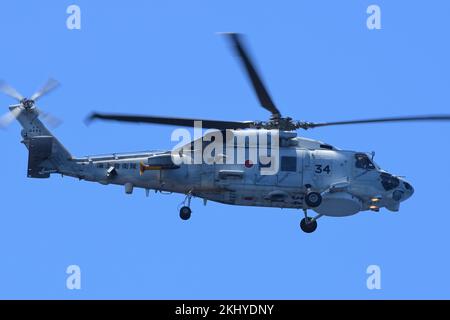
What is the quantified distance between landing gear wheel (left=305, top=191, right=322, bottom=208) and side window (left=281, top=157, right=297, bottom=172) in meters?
1.15

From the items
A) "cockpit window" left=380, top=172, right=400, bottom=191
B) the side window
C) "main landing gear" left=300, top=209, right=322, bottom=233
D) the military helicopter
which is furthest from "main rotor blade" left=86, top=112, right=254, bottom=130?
"cockpit window" left=380, top=172, right=400, bottom=191

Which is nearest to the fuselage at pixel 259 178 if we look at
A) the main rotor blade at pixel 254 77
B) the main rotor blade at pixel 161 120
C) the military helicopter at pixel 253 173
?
the military helicopter at pixel 253 173

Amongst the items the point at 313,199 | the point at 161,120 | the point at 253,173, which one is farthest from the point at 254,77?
A: the point at 313,199

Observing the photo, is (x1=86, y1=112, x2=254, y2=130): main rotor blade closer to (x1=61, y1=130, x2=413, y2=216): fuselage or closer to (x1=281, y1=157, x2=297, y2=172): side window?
(x1=61, y1=130, x2=413, y2=216): fuselage

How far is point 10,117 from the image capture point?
4556cm

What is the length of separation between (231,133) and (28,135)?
26.2 ft

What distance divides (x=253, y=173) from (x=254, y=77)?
18.9ft

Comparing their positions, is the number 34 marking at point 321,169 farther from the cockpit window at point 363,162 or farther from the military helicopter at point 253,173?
the cockpit window at point 363,162

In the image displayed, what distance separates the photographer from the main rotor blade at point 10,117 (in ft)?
149

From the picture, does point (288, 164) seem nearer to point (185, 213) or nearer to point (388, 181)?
point (388, 181)

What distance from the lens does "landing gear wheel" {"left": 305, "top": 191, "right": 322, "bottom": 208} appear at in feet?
144
